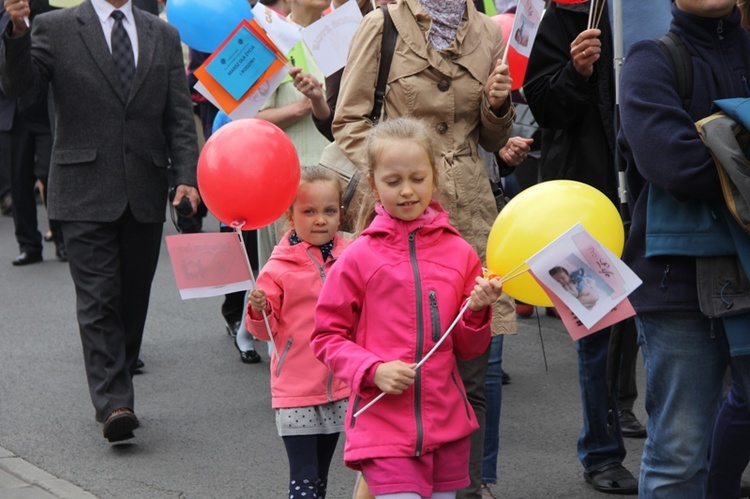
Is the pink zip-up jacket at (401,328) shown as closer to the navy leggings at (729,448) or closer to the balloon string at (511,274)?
the balloon string at (511,274)

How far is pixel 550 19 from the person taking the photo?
539 centimetres

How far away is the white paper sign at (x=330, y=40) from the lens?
5273 millimetres

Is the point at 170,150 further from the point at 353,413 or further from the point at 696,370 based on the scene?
the point at 696,370

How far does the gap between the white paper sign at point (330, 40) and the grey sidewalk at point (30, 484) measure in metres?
2.13

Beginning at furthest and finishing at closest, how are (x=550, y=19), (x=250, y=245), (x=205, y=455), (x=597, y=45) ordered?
1. (x=250, y=245)
2. (x=205, y=455)
3. (x=550, y=19)
4. (x=597, y=45)

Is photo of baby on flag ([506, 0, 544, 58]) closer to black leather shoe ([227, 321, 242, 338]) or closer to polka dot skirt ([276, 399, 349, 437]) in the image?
polka dot skirt ([276, 399, 349, 437])

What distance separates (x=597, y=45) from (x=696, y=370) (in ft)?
5.43

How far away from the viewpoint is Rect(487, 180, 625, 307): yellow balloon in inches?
147

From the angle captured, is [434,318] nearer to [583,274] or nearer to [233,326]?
[583,274]

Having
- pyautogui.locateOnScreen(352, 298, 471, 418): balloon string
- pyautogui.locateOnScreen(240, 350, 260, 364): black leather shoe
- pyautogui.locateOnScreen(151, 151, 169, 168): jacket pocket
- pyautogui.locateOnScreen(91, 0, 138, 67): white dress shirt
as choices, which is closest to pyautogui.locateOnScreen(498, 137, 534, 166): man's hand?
pyautogui.locateOnScreen(352, 298, 471, 418): balloon string

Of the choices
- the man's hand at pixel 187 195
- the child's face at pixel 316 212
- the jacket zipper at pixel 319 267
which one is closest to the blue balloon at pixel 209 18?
the man's hand at pixel 187 195

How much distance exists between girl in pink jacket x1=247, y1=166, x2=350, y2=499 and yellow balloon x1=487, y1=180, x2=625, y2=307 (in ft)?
3.22

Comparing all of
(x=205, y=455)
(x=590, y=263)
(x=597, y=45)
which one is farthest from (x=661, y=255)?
(x=205, y=455)

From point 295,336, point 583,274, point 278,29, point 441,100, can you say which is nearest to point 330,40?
point 278,29
